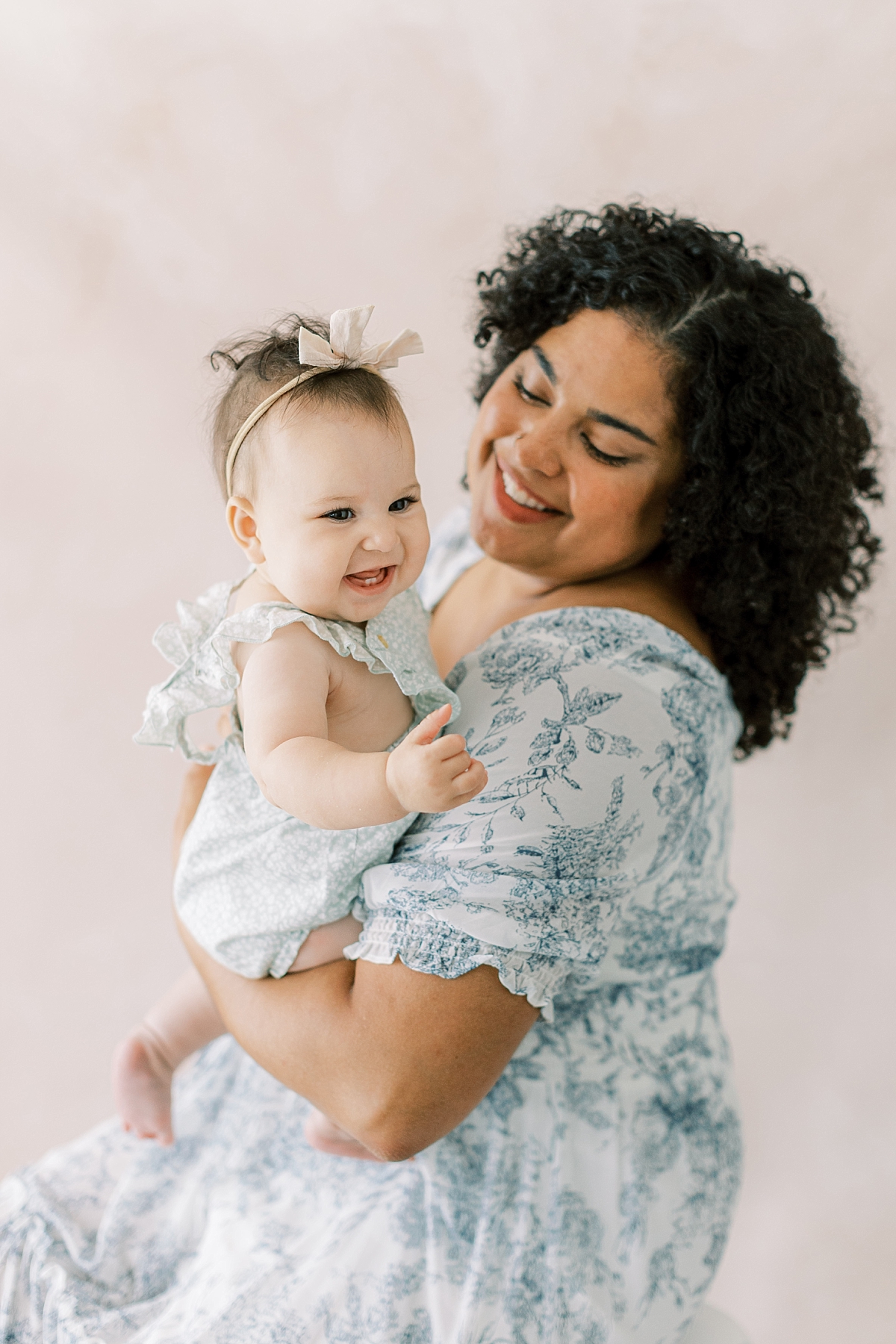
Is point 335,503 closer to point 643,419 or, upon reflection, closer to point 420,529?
point 420,529

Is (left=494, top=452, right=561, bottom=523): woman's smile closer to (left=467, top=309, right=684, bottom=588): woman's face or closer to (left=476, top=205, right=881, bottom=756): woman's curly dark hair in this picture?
(left=467, top=309, right=684, bottom=588): woman's face

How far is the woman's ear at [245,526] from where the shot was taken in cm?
88

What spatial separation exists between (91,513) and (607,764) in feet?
3.83

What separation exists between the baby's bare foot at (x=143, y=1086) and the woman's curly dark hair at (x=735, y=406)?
936 millimetres

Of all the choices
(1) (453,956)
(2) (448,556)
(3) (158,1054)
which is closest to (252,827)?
(1) (453,956)

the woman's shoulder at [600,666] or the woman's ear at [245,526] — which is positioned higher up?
the woman's ear at [245,526]

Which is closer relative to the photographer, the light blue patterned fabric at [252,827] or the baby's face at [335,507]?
the baby's face at [335,507]

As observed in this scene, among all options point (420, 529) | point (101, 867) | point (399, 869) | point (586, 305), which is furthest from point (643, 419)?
point (101, 867)

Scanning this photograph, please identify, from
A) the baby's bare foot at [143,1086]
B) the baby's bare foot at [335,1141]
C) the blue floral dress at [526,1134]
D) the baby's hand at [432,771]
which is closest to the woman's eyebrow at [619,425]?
the blue floral dress at [526,1134]

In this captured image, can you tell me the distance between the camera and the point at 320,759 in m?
0.77

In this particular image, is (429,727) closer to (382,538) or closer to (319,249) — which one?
(382,538)

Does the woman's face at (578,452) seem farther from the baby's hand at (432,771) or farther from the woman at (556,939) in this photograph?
the baby's hand at (432,771)

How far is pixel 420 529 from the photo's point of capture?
0.87 metres

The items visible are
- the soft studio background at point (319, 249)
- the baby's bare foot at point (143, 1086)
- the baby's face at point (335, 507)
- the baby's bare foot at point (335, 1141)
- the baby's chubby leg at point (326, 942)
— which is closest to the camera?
the baby's face at point (335, 507)
